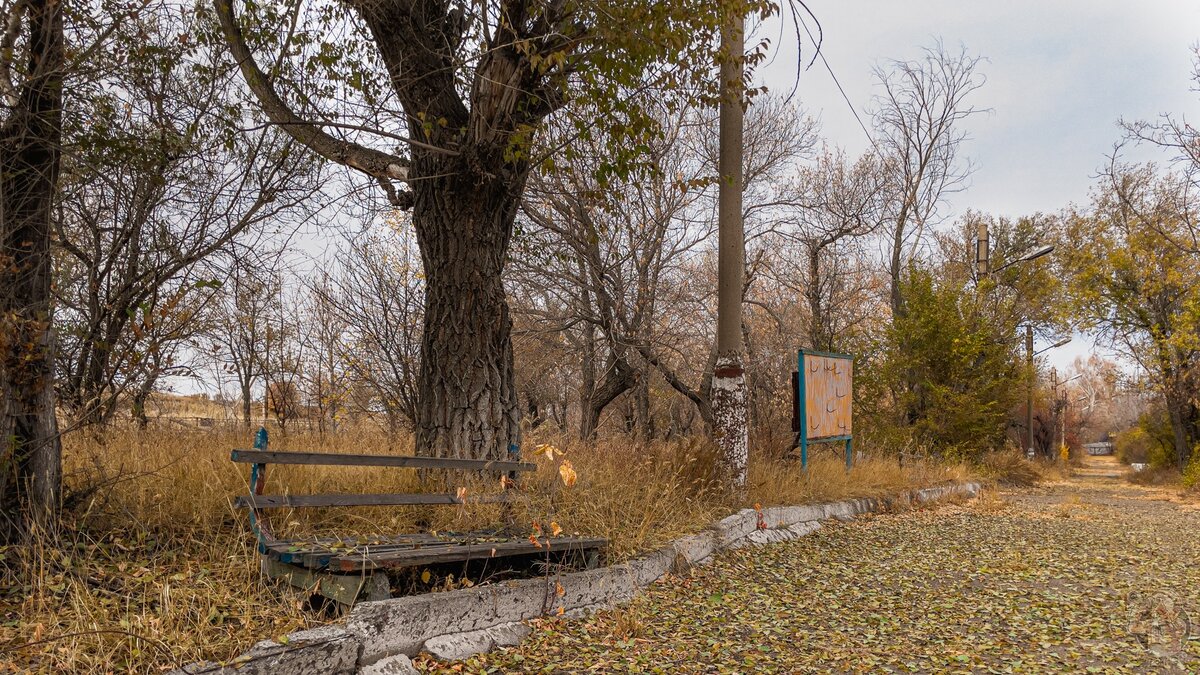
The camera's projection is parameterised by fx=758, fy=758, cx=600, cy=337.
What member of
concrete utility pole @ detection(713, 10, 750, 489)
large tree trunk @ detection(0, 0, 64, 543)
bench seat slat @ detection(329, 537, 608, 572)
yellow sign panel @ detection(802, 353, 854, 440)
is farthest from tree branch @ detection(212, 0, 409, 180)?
yellow sign panel @ detection(802, 353, 854, 440)

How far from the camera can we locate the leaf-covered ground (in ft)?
13.7

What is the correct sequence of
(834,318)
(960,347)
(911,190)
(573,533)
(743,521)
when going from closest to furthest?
1. (573,533)
2. (743,521)
3. (960,347)
4. (834,318)
5. (911,190)

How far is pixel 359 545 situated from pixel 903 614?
3.68 m

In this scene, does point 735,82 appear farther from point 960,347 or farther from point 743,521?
point 960,347

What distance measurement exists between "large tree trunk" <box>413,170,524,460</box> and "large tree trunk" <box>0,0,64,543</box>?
269cm

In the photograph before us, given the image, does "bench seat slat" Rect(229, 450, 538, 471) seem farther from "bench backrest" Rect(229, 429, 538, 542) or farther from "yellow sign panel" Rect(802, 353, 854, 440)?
"yellow sign panel" Rect(802, 353, 854, 440)

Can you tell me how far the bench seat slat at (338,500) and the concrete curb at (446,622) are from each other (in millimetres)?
833

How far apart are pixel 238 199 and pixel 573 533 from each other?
436cm

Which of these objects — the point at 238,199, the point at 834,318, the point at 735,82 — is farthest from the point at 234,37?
the point at 834,318

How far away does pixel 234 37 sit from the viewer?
6.07m

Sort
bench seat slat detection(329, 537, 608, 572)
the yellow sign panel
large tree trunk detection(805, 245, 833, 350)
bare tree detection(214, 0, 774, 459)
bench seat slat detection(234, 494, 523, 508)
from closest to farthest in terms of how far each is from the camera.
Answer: bench seat slat detection(329, 537, 608, 572), bench seat slat detection(234, 494, 523, 508), bare tree detection(214, 0, 774, 459), the yellow sign panel, large tree trunk detection(805, 245, 833, 350)

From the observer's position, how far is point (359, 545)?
4.34m

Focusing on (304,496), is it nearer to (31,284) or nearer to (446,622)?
(446,622)

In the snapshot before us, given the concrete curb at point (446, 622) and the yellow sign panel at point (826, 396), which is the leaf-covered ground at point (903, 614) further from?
the yellow sign panel at point (826, 396)
